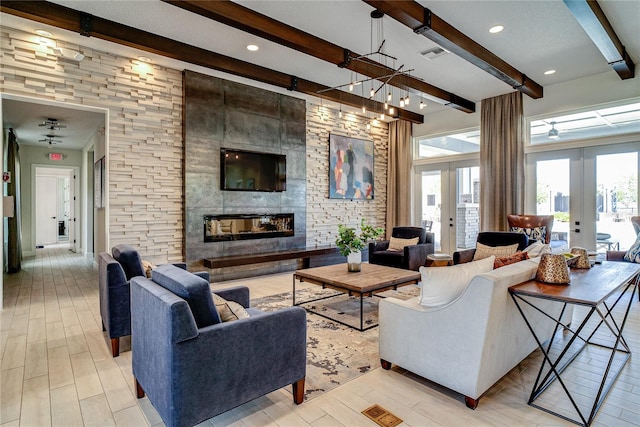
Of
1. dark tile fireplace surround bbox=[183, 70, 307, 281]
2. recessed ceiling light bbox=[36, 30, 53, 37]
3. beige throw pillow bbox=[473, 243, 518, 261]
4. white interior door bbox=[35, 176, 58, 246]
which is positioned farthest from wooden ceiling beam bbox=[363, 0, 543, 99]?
white interior door bbox=[35, 176, 58, 246]

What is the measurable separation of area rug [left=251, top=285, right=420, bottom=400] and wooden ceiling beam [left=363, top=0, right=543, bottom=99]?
3084 millimetres

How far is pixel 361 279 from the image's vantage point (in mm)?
3645

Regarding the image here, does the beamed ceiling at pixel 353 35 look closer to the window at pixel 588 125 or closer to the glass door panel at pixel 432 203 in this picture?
the window at pixel 588 125

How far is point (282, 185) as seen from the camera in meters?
6.31

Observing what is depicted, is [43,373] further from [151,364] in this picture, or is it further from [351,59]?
[351,59]

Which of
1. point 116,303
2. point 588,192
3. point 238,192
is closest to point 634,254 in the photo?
point 588,192

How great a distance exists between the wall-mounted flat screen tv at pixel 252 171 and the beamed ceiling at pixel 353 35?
123 centimetres

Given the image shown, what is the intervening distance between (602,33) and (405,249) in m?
3.51

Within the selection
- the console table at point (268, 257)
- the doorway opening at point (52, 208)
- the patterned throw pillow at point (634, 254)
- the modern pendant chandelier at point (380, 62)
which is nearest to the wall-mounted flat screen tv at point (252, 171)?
the console table at point (268, 257)

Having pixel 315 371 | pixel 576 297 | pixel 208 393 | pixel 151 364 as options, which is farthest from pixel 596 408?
pixel 151 364

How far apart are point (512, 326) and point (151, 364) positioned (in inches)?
86.4

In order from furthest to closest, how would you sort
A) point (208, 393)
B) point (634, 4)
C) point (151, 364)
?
point (634, 4), point (151, 364), point (208, 393)

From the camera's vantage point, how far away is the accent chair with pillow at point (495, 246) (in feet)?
15.2

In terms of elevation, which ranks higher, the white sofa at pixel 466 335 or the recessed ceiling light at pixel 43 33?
the recessed ceiling light at pixel 43 33
